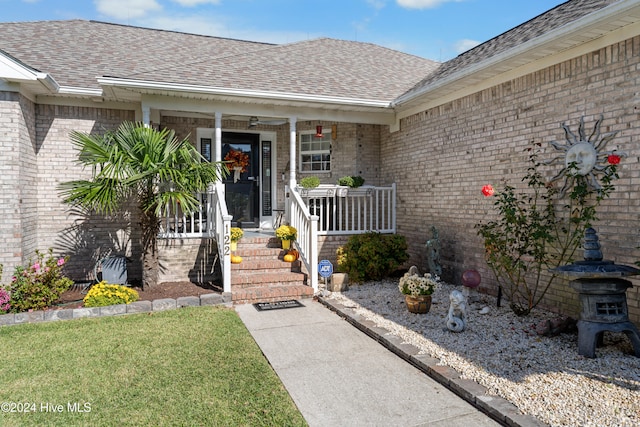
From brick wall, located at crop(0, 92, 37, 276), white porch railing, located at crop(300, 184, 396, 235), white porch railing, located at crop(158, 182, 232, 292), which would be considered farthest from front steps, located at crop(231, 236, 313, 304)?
brick wall, located at crop(0, 92, 37, 276)

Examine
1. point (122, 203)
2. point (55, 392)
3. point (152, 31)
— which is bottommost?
point (55, 392)

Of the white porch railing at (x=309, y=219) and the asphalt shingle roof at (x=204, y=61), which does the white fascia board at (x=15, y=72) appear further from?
the white porch railing at (x=309, y=219)

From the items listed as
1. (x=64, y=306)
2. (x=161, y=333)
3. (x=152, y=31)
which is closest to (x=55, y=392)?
(x=161, y=333)

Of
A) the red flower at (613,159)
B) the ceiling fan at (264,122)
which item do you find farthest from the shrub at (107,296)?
the red flower at (613,159)

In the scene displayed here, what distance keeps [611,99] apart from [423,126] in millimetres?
3742

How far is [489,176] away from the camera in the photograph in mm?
6492

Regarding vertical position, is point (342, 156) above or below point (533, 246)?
above

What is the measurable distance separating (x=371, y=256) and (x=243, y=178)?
390 cm

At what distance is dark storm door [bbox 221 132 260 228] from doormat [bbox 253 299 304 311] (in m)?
3.40

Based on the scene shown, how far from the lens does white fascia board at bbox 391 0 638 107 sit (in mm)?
4250

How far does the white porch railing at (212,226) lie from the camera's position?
6500mm

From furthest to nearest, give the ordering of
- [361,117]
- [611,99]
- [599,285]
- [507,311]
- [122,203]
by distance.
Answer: [361,117] < [122,203] < [507,311] < [611,99] < [599,285]

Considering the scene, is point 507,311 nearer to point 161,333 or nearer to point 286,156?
point 161,333

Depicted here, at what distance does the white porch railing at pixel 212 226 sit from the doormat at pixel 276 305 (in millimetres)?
588
